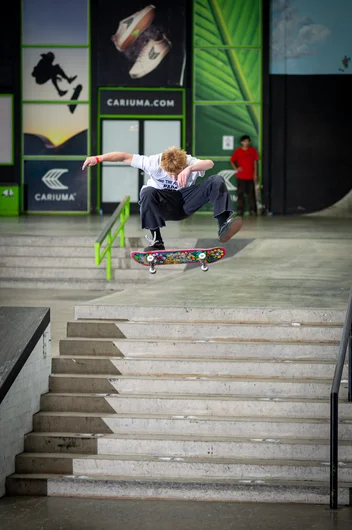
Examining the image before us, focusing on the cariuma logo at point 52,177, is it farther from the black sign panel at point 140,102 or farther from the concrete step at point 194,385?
the concrete step at point 194,385

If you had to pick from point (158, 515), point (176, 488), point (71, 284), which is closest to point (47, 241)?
point (71, 284)

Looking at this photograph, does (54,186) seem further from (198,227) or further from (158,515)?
(158,515)

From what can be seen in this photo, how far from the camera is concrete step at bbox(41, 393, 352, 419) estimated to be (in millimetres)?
8875

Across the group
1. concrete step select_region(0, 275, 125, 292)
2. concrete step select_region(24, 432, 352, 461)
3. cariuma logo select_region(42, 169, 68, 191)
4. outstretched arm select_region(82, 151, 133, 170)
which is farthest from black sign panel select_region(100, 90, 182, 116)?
concrete step select_region(24, 432, 352, 461)

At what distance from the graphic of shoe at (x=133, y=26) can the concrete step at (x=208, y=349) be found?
15.3m

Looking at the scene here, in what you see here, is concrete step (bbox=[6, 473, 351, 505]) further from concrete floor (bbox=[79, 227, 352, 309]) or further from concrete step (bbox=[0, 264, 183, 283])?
concrete step (bbox=[0, 264, 183, 283])

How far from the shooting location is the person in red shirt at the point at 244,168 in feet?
76.4

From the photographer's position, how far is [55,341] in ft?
35.4

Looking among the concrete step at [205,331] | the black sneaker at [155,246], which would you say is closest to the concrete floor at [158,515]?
the concrete step at [205,331]

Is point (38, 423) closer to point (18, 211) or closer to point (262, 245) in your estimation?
point (262, 245)

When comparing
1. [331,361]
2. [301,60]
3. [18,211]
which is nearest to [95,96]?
[18,211]

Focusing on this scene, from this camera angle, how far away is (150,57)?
941 inches

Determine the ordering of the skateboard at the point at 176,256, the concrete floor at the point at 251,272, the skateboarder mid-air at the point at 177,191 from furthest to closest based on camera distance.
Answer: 1. the skateboard at the point at 176,256
2. the concrete floor at the point at 251,272
3. the skateboarder mid-air at the point at 177,191

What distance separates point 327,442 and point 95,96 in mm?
16824
